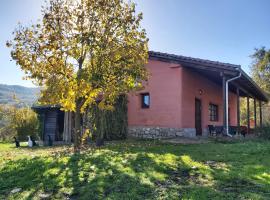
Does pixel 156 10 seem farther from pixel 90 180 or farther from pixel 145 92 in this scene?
pixel 90 180

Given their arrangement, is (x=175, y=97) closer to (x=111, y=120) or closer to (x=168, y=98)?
(x=168, y=98)

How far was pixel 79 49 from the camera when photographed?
27.1 ft

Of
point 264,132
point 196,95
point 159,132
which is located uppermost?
point 196,95

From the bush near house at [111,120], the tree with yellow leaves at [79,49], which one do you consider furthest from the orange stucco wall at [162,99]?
the tree with yellow leaves at [79,49]

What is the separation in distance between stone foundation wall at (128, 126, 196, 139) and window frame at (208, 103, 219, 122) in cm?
408

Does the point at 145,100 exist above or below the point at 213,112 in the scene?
above

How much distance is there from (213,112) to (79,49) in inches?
475

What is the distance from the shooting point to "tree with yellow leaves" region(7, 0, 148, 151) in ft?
25.7

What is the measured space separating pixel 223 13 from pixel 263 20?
2800mm

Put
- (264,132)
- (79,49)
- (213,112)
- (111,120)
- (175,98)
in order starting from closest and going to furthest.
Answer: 1. (79,49)
2. (264,132)
3. (175,98)
4. (111,120)
5. (213,112)

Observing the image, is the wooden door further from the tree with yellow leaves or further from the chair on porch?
the tree with yellow leaves

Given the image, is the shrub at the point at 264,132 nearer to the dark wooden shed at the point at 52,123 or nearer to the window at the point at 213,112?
the window at the point at 213,112

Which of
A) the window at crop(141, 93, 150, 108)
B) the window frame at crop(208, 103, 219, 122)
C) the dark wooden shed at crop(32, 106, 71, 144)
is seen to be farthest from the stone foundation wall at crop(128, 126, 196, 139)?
the dark wooden shed at crop(32, 106, 71, 144)

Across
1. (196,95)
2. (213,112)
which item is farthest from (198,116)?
Answer: (213,112)
